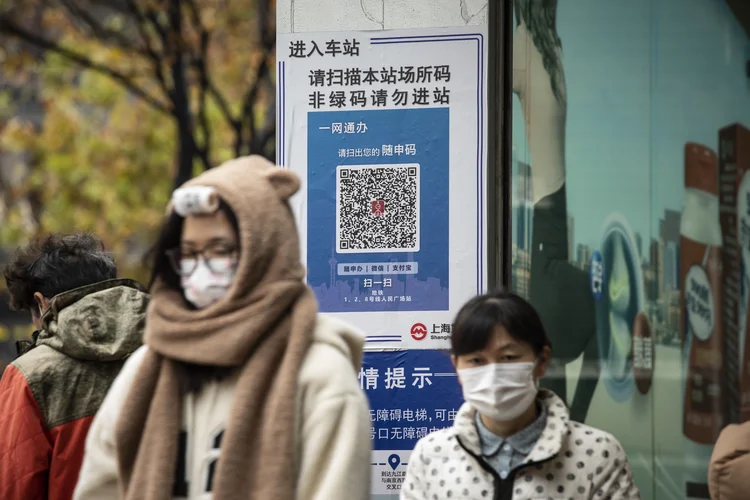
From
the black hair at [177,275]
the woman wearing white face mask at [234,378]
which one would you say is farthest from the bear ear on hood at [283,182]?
the black hair at [177,275]

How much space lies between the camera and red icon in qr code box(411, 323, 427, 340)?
18.9 ft

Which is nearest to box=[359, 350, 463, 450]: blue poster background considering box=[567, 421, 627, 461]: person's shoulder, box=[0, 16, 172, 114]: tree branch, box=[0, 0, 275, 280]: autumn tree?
box=[567, 421, 627, 461]: person's shoulder

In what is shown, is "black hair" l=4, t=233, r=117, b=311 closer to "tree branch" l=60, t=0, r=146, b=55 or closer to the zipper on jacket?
the zipper on jacket

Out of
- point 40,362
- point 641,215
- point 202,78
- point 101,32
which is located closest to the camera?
point 40,362

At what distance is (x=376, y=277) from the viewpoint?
5.80 meters

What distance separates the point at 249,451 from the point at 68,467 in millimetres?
1750

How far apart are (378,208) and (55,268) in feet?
5.15

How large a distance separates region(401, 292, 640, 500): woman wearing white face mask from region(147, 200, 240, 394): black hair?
1.03 metres

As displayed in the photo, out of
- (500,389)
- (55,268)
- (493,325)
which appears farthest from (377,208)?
(500,389)

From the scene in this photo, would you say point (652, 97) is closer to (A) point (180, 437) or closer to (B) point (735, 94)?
(B) point (735, 94)

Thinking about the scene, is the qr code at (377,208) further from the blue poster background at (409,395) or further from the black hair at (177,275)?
the black hair at (177,275)

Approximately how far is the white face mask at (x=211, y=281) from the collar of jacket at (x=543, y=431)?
1.15 meters

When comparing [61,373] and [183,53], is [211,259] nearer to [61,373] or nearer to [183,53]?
[61,373]

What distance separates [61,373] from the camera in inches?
185
